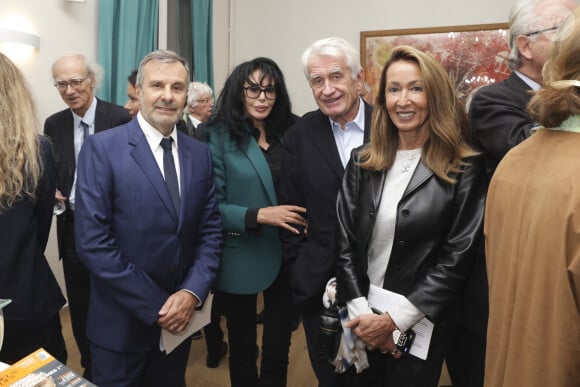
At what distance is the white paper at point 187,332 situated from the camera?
5.55ft

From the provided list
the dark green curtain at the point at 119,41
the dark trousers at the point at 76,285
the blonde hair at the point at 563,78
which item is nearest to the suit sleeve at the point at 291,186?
the blonde hair at the point at 563,78

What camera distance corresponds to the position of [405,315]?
4.59ft

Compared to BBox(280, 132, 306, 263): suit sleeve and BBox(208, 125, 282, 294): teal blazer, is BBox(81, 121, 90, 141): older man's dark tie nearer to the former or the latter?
BBox(208, 125, 282, 294): teal blazer

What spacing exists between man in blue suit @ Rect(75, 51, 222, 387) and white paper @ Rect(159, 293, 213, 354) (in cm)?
3

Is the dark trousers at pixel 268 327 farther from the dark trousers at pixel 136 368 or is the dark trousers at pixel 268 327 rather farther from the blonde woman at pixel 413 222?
the blonde woman at pixel 413 222

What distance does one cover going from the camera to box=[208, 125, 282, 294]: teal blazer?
199 centimetres

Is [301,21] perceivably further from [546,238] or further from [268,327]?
[546,238]

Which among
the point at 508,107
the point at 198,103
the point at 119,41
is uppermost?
the point at 119,41

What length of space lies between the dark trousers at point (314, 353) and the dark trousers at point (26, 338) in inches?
34.5

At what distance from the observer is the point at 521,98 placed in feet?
4.61

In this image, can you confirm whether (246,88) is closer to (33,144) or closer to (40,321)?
(33,144)

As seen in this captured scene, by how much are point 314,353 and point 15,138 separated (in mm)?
1245

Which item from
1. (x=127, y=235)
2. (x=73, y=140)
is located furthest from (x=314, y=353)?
(x=73, y=140)

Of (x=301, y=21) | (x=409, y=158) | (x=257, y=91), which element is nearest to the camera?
(x=409, y=158)
